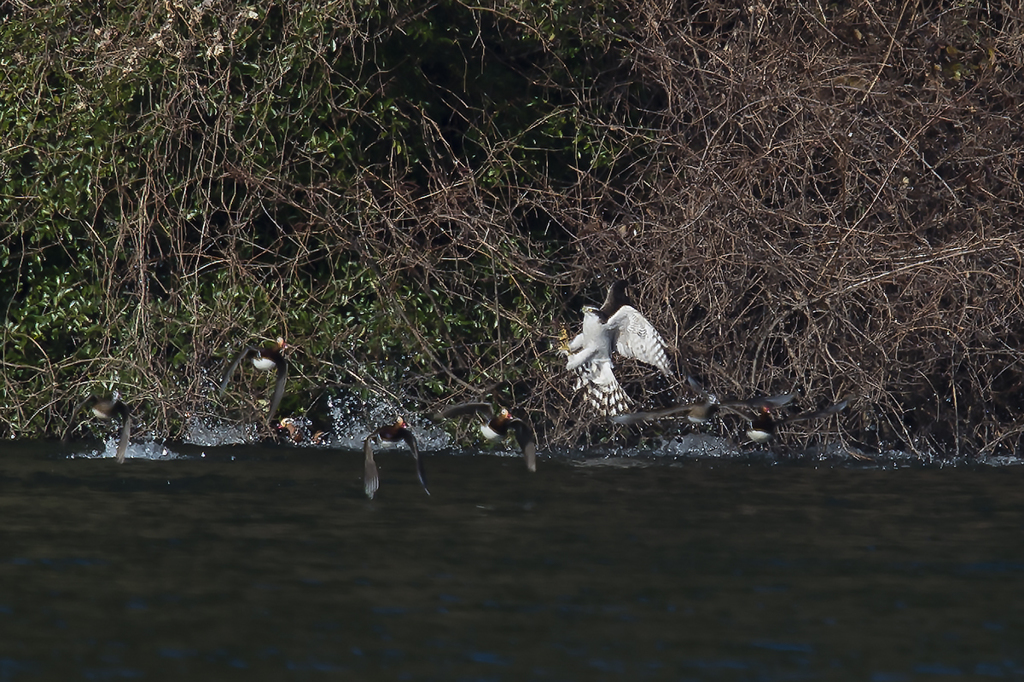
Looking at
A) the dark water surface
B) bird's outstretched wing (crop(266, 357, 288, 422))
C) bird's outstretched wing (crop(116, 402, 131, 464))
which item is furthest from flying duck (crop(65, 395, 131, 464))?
bird's outstretched wing (crop(266, 357, 288, 422))

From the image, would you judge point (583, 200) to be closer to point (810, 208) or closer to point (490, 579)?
point (810, 208)

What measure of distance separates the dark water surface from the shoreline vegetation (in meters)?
1.64

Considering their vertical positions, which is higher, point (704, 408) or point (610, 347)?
point (610, 347)

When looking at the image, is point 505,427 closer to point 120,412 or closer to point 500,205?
point 120,412

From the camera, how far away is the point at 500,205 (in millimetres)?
14250

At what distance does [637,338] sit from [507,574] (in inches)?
196

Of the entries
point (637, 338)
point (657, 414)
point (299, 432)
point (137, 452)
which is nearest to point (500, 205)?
point (637, 338)

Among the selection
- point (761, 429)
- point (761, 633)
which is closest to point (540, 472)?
point (761, 429)

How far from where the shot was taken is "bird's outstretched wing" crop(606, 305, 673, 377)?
495 inches

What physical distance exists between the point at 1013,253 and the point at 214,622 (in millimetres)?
8579

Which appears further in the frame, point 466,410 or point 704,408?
point 466,410

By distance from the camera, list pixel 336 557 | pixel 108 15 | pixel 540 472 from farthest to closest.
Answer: pixel 108 15 → pixel 540 472 → pixel 336 557

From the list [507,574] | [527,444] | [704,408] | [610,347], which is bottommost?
[507,574]

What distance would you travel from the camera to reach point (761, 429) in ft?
40.3
